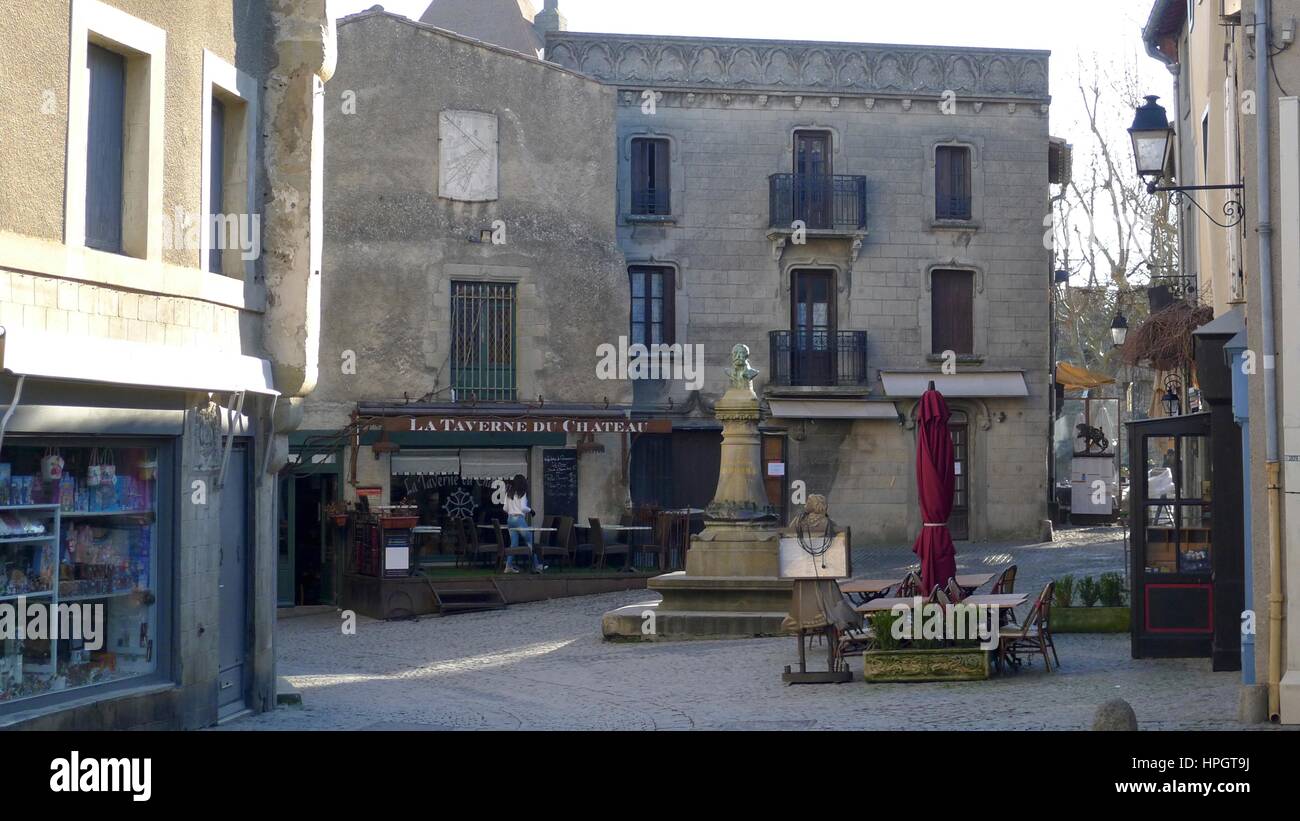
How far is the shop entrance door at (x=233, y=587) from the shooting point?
12.1 m

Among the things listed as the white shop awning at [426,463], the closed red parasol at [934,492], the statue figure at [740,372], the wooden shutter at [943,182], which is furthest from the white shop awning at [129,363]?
the wooden shutter at [943,182]

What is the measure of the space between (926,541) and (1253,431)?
4.39 metres

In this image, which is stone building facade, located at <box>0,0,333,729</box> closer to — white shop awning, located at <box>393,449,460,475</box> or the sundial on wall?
white shop awning, located at <box>393,449,460,475</box>

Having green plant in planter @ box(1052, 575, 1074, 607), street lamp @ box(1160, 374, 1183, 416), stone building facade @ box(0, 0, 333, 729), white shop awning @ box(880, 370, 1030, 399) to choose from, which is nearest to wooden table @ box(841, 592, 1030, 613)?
green plant in planter @ box(1052, 575, 1074, 607)

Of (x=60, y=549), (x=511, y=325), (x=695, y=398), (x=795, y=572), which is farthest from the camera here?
(x=695, y=398)

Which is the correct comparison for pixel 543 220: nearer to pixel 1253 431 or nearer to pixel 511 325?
pixel 511 325

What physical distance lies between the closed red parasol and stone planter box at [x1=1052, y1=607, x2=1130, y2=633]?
2.64 metres

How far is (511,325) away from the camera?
2716 centimetres

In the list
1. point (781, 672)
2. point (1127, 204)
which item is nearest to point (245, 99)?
point (781, 672)

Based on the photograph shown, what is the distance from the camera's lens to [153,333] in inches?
429

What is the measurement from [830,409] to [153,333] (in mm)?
20093

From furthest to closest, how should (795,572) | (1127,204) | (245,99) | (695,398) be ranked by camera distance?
(1127,204) < (695,398) < (795,572) < (245,99)

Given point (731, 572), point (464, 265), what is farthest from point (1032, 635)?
point (464, 265)

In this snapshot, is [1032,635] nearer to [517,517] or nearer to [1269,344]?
[1269,344]
